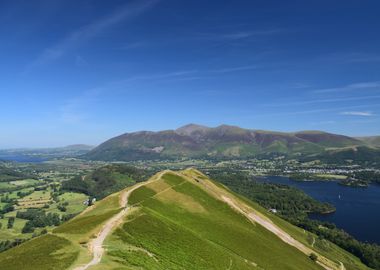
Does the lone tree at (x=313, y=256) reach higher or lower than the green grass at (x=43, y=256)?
lower

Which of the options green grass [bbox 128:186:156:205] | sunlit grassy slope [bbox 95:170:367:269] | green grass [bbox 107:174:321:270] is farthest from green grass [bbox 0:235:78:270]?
green grass [bbox 128:186:156:205]

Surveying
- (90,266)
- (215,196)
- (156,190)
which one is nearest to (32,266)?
(90,266)

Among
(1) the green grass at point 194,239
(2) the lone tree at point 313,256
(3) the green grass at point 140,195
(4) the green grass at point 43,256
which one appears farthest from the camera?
(2) the lone tree at point 313,256

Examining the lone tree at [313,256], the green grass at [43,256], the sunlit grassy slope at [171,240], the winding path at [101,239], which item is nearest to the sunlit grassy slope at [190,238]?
the sunlit grassy slope at [171,240]

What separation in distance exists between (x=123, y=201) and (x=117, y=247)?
209 ft

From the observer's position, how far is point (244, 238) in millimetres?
138000

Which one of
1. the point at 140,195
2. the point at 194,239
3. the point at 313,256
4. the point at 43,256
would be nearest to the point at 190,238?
the point at 194,239

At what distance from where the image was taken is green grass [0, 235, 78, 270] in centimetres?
6556

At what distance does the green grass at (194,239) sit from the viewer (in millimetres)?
84812

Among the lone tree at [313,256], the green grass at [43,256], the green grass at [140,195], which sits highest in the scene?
the green grass at [140,195]

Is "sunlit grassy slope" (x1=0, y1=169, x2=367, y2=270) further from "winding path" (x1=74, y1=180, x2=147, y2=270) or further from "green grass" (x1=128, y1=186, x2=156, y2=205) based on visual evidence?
"winding path" (x1=74, y1=180, x2=147, y2=270)

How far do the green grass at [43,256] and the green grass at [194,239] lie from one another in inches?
362

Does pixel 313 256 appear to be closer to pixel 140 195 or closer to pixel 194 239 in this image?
pixel 194 239

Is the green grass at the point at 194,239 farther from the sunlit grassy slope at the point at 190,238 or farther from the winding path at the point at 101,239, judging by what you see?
the winding path at the point at 101,239
